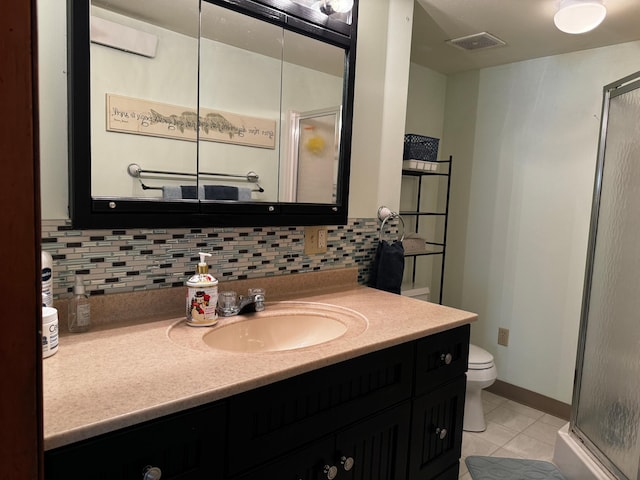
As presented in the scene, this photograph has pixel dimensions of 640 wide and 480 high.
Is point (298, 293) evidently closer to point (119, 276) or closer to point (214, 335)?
point (214, 335)

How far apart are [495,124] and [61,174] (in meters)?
2.44

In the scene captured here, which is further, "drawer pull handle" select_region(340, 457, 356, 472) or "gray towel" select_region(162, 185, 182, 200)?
"gray towel" select_region(162, 185, 182, 200)

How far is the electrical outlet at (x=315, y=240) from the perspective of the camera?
1.73 meters

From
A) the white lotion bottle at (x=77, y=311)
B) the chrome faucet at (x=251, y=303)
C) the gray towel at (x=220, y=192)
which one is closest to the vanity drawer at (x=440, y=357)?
the chrome faucet at (x=251, y=303)

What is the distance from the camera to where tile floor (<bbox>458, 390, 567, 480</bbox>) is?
7.13 ft

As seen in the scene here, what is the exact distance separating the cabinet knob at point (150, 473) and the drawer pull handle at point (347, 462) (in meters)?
0.51

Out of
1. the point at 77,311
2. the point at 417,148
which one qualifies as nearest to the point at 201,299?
the point at 77,311

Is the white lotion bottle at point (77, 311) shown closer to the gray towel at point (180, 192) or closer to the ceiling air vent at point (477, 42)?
the gray towel at point (180, 192)

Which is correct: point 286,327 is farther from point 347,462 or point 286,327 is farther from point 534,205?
point 534,205

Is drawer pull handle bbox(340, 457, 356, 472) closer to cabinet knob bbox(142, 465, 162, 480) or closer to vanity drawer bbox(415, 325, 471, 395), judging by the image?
vanity drawer bbox(415, 325, 471, 395)

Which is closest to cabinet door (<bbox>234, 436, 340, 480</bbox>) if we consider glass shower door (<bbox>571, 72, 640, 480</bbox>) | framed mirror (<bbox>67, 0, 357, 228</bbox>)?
framed mirror (<bbox>67, 0, 357, 228</bbox>)

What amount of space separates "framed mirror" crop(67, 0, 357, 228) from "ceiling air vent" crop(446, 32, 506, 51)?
2.83ft

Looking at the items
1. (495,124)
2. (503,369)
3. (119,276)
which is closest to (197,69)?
(119,276)

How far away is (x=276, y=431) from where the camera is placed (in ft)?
3.29
